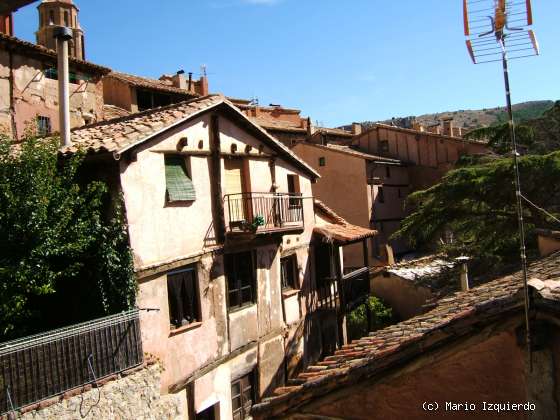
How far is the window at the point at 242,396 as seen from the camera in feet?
43.7

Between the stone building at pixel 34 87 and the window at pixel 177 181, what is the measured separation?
10881mm

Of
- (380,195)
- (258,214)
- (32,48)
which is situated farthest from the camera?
(380,195)

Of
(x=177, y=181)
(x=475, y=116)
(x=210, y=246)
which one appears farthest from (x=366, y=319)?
(x=475, y=116)

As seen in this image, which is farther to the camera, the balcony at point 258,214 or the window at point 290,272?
the window at point 290,272

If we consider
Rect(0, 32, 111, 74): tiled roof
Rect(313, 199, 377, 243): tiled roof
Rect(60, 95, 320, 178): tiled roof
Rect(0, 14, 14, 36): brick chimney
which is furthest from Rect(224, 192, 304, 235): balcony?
Rect(0, 14, 14, 36): brick chimney

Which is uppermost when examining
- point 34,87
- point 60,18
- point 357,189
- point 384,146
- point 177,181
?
point 60,18

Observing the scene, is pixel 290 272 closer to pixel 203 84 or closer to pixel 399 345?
pixel 399 345

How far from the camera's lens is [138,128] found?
11500mm

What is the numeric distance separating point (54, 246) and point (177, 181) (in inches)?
141

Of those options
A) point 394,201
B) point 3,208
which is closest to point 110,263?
point 3,208

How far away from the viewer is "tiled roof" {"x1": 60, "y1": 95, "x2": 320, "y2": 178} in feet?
34.8

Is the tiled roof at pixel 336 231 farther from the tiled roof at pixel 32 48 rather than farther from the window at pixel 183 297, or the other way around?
the tiled roof at pixel 32 48

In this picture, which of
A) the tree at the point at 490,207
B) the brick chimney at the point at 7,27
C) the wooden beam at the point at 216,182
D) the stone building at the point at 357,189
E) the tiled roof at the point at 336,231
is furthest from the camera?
the stone building at the point at 357,189

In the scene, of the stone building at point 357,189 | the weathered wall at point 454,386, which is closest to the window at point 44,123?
the stone building at point 357,189
